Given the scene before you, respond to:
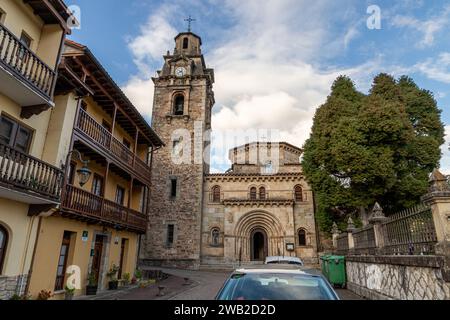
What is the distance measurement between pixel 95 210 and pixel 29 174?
3958mm

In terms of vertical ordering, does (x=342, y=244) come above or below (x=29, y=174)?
below

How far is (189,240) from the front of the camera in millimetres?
26172

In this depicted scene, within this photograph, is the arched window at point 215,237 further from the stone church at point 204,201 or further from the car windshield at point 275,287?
the car windshield at point 275,287

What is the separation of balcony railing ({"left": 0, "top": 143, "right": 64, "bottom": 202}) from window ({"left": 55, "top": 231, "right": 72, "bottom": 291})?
2794 mm

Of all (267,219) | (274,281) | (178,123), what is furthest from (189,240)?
(274,281)

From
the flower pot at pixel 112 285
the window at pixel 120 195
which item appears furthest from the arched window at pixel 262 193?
the flower pot at pixel 112 285

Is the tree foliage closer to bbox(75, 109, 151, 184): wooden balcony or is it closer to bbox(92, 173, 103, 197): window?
bbox(75, 109, 151, 184): wooden balcony

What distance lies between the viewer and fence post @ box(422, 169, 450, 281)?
208 inches

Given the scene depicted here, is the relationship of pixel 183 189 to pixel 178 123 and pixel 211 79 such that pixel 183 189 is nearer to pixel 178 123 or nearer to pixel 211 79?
pixel 178 123

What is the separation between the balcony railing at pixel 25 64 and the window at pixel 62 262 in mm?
5597

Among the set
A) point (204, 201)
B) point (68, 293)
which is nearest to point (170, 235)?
point (204, 201)

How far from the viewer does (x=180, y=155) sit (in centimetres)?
2906

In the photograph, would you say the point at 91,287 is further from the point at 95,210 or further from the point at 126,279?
the point at 126,279

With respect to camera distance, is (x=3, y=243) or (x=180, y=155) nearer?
(x=3, y=243)
